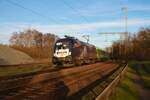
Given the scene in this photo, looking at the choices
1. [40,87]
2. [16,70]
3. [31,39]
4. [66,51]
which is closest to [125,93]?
[40,87]

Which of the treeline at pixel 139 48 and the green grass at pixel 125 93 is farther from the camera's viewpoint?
the treeline at pixel 139 48

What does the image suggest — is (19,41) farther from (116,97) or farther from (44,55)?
(116,97)

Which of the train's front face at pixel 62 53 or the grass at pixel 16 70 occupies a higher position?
the train's front face at pixel 62 53

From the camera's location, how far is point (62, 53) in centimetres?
3547

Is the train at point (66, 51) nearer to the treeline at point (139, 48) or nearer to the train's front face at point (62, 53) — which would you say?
the train's front face at point (62, 53)

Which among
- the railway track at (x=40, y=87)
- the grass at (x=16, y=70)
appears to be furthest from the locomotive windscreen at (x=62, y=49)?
the railway track at (x=40, y=87)

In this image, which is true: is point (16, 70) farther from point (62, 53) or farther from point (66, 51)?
point (66, 51)

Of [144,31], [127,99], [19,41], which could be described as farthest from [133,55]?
[127,99]

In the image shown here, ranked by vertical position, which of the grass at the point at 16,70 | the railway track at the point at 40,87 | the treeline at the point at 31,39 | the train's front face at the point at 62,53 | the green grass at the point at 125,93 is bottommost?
the green grass at the point at 125,93

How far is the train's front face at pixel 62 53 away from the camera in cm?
3503

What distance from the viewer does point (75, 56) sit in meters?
36.4

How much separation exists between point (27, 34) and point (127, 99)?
340 feet

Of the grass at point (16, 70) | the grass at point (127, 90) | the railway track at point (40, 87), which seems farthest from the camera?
the grass at point (16, 70)

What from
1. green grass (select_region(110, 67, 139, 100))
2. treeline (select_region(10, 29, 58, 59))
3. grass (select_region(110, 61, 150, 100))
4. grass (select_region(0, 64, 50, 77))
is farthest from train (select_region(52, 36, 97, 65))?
treeline (select_region(10, 29, 58, 59))
